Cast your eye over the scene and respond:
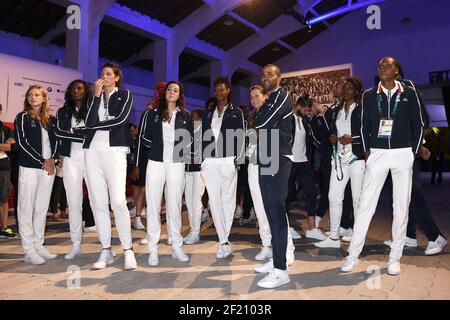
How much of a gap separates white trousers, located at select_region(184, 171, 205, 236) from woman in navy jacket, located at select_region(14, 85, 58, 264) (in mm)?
1521

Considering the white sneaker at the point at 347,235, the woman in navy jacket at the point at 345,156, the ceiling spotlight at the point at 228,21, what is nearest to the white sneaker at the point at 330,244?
the woman in navy jacket at the point at 345,156

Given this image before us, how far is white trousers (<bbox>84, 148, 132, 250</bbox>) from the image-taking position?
10.6ft

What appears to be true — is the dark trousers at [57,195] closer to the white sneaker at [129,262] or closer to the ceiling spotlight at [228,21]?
the white sneaker at [129,262]

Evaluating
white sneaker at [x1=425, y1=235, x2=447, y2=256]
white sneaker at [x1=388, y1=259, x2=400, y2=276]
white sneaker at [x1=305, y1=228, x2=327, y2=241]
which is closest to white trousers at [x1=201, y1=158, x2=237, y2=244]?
white sneaker at [x1=305, y1=228, x2=327, y2=241]

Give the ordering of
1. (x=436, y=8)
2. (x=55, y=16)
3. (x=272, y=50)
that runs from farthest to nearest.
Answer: (x=272, y=50)
(x=436, y=8)
(x=55, y=16)

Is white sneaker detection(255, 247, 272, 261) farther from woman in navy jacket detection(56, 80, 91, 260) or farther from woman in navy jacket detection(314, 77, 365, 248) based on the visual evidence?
woman in navy jacket detection(56, 80, 91, 260)

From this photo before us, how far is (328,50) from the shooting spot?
19938mm

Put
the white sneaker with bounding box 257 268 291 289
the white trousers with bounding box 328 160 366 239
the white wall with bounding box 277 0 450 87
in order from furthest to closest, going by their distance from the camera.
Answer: the white wall with bounding box 277 0 450 87 → the white trousers with bounding box 328 160 366 239 → the white sneaker with bounding box 257 268 291 289

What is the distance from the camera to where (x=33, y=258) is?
3375 millimetres

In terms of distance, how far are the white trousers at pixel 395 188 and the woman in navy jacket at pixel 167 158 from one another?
5.39ft
